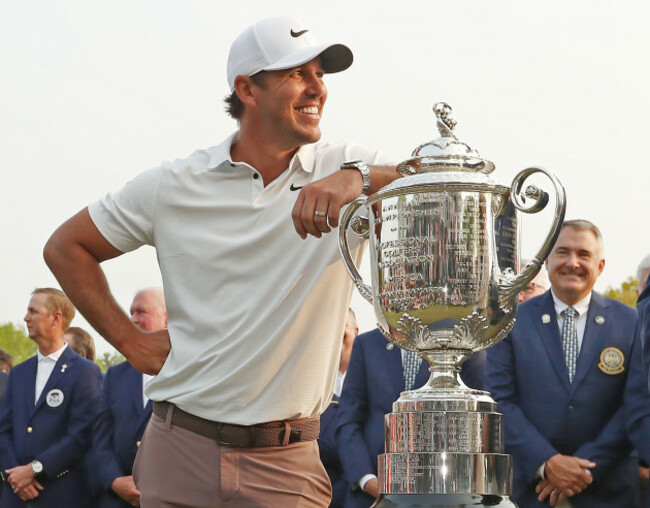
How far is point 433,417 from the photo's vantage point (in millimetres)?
1952

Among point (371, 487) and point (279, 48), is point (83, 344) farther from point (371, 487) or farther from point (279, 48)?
point (279, 48)

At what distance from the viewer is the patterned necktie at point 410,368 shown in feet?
19.3

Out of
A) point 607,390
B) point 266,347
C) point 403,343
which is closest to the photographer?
point 403,343

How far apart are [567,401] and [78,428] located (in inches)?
157

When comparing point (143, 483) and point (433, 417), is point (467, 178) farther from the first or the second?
point (143, 483)

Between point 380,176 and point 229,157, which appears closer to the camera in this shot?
point 380,176

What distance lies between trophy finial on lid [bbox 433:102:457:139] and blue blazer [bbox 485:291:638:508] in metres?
3.18

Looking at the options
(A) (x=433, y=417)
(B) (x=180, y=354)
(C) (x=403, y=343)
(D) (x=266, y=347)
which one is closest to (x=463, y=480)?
(A) (x=433, y=417)

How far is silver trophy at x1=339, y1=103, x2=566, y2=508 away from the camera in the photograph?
193 centimetres

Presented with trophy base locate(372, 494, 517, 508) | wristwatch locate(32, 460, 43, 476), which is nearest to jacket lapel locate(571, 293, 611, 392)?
trophy base locate(372, 494, 517, 508)

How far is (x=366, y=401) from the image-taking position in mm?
Result: 6137

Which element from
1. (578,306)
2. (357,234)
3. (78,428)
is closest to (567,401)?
(578,306)

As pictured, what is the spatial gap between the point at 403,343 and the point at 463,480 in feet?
1.05

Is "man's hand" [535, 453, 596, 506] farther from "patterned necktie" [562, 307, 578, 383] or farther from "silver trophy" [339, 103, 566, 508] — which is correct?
"silver trophy" [339, 103, 566, 508]
